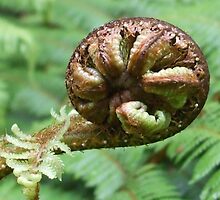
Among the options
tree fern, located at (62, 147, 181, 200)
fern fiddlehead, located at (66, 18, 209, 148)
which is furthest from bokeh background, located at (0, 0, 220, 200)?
fern fiddlehead, located at (66, 18, 209, 148)

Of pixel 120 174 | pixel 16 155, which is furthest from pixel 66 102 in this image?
pixel 16 155

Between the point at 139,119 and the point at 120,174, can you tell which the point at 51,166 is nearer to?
the point at 139,119

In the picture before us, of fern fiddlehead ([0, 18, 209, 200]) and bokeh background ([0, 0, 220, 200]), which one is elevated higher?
bokeh background ([0, 0, 220, 200])

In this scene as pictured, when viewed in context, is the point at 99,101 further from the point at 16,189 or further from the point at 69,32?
the point at 69,32

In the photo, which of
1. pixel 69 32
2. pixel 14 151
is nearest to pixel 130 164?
pixel 14 151

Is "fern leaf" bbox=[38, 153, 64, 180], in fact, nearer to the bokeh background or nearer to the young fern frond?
the young fern frond
